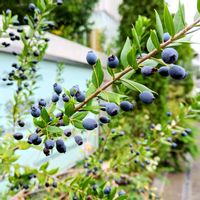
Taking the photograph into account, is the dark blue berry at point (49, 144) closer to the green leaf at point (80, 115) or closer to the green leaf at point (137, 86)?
the green leaf at point (80, 115)

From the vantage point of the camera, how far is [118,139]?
390 cm

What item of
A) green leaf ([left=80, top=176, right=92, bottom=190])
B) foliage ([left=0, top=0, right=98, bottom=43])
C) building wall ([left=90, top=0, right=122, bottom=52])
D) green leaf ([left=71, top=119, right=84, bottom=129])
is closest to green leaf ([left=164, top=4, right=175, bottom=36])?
green leaf ([left=71, top=119, right=84, bottom=129])

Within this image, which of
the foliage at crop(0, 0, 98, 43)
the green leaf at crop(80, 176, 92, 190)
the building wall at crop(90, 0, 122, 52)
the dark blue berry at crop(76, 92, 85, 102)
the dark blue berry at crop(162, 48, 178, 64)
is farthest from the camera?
the building wall at crop(90, 0, 122, 52)

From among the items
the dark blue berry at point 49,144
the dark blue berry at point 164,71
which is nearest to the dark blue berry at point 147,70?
the dark blue berry at point 164,71

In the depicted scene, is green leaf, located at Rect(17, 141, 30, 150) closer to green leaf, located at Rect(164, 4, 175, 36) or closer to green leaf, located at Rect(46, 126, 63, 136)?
green leaf, located at Rect(46, 126, 63, 136)

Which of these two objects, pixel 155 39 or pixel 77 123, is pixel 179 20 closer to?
pixel 155 39

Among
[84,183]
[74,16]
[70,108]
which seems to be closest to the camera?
[70,108]

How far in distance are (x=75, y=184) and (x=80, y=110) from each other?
1.56 ft

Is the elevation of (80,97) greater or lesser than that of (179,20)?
lesser

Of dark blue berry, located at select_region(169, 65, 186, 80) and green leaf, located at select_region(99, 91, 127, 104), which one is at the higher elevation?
dark blue berry, located at select_region(169, 65, 186, 80)

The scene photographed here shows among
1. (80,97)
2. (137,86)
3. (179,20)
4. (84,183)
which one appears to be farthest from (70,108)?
(84,183)

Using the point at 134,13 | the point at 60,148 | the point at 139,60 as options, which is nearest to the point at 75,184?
the point at 60,148

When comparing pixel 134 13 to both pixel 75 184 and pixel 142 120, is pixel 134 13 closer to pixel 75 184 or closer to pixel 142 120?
pixel 142 120

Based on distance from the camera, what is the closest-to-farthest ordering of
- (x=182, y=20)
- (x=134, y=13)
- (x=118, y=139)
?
(x=182, y=20) → (x=118, y=139) → (x=134, y=13)
